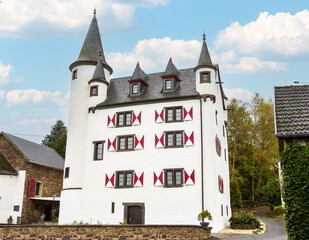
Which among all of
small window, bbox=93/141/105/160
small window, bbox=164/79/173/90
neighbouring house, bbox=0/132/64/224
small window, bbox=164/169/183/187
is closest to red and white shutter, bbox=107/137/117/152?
small window, bbox=93/141/105/160

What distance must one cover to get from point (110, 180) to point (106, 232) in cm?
867

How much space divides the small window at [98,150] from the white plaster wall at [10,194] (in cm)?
850

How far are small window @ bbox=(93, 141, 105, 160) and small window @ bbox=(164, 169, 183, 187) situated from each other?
5.54 m

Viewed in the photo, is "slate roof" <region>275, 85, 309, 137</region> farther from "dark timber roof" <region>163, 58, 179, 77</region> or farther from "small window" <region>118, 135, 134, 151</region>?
"small window" <region>118, 135, 134, 151</region>

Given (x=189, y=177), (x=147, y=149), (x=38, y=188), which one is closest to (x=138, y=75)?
(x=147, y=149)

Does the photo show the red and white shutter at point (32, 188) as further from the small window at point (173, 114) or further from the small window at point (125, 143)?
the small window at point (173, 114)

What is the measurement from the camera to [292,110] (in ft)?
50.3

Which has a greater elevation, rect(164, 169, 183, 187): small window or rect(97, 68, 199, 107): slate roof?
rect(97, 68, 199, 107): slate roof

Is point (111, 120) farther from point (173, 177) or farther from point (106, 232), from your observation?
point (106, 232)

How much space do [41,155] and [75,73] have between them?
10.3 metres

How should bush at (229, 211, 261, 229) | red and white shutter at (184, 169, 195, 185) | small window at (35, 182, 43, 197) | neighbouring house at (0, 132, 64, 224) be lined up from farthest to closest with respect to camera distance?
small window at (35, 182, 43, 197)
neighbouring house at (0, 132, 64, 224)
red and white shutter at (184, 169, 195, 185)
bush at (229, 211, 261, 229)

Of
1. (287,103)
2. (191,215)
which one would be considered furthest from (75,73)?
(287,103)

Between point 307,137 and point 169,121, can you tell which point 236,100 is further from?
point 307,137

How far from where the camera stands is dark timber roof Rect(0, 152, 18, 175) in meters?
31.2
